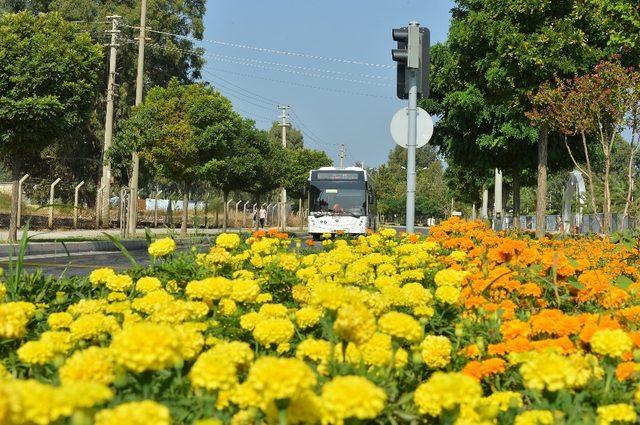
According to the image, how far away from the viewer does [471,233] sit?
5.88 metres

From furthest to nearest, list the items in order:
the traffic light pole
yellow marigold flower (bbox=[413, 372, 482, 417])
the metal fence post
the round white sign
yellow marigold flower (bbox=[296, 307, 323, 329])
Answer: the metal fence post < the round white sign < the traffic light pole < yellow marigold flower (bbox=[296, 307, 323, 329]) < yellow marigold flower (bbox=[413, 372, 482, 417])

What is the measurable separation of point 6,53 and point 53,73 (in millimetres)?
1068

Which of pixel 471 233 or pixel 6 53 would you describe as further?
pixel 6 53

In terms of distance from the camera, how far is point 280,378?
1279 mm

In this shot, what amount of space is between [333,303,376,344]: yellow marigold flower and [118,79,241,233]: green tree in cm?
2397

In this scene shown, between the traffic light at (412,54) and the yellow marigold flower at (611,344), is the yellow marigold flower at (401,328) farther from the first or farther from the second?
the traffic light at (412,54)

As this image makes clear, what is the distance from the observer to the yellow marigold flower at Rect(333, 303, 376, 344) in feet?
5.68

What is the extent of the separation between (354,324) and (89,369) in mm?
613

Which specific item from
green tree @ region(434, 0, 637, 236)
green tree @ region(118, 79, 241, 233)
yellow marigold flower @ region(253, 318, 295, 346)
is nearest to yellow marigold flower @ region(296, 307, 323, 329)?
yellow marigold flower @ region(253, 318, 295, 346)

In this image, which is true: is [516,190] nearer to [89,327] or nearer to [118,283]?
[118,283]

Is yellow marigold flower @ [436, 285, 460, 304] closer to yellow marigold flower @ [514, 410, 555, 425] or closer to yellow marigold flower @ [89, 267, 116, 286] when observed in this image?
yellow marigold flower @ [514, 410, 555, 425]

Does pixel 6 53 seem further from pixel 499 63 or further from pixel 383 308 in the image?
pixel 383 308

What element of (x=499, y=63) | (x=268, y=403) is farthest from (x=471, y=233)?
(x=499, y=63)

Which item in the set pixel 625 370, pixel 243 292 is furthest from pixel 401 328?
pixel 243 292
